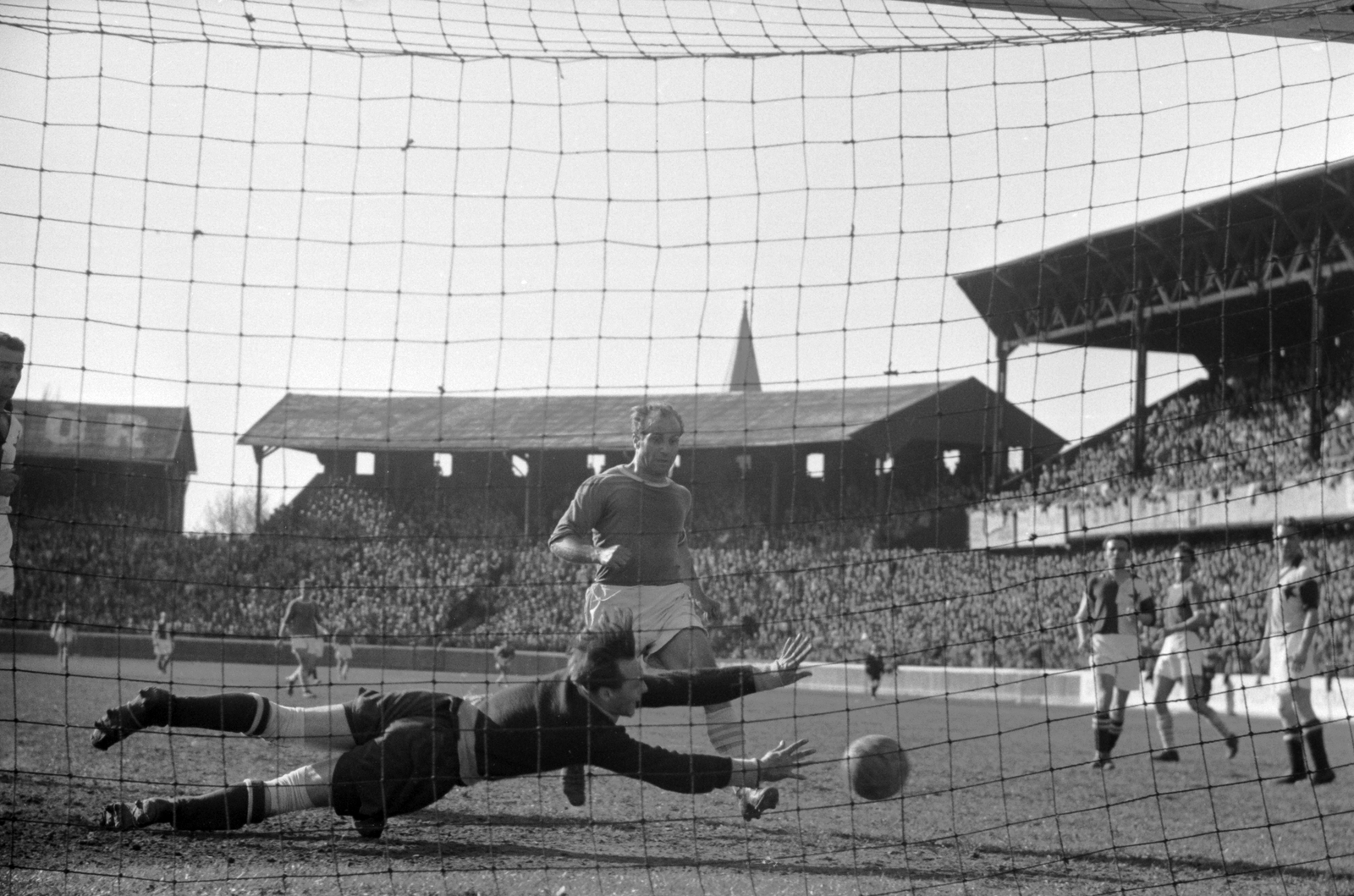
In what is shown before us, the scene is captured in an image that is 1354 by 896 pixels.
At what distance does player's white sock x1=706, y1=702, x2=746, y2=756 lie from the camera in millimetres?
5699

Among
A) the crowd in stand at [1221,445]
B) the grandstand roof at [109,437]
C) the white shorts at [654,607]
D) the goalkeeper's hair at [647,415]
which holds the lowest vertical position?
the white shorts at [654,607]

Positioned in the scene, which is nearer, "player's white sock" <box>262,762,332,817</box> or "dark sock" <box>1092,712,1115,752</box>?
"player's white sock" <box>262,762,332,817</box>

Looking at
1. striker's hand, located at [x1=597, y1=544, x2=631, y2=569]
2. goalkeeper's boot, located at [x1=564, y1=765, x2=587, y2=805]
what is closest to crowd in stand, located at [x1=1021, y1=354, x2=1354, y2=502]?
goalkeeper's boot, located at [x1=564, y1=765, x2=587, y2=805]

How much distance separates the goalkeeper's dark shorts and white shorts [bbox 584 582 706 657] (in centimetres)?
138

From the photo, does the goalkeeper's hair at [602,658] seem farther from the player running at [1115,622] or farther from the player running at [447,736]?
the player running at [1115,622]

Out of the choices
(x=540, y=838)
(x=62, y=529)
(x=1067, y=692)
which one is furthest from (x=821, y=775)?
(x=62, y=529)

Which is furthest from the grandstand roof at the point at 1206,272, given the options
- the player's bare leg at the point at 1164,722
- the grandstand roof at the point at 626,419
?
the player's bare leg at the point at 1164,722

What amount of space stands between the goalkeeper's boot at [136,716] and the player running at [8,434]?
1124 millimetres

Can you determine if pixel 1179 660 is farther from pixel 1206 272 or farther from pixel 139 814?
pixel 1206 272

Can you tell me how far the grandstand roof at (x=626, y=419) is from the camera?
34.3 metres

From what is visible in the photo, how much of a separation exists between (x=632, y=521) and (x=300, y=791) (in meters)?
1.83

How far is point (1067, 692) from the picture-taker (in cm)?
2030

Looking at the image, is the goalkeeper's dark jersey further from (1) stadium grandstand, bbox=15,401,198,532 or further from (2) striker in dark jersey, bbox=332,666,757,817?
(1) stadium grandstand, bbox=15,401,198,532

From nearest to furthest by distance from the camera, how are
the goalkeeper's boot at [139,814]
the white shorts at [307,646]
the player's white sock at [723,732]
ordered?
the goalkeeper's boot at [139,814] → the player's white sock at [723,732] → the white shorts at [307,646]
